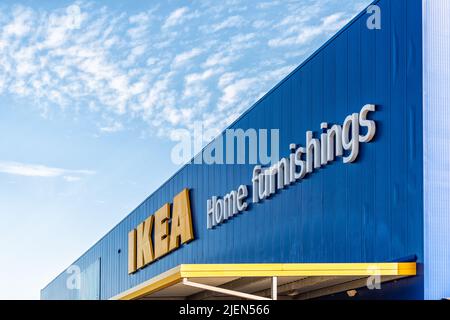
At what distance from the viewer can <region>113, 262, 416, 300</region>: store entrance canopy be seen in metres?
13.2

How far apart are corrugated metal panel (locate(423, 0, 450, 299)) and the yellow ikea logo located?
1339 centimetres

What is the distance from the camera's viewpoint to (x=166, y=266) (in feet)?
96.6

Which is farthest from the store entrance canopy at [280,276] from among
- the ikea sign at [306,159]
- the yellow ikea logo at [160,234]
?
the yellow ikea logo at [160,234]

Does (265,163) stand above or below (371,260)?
above

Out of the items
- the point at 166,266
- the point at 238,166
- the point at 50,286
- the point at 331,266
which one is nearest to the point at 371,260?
the point at 331,266

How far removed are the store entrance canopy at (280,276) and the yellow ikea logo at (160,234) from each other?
10.8 meters

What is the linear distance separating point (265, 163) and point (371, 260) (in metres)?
5.75

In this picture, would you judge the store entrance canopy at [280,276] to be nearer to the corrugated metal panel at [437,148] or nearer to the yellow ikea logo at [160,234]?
the corrugated metal panel at [437,148]

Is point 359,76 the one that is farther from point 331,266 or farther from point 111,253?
point 111,253

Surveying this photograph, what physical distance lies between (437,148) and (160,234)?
17.6 metres

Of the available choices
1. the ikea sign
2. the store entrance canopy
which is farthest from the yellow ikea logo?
the store entrance canopy

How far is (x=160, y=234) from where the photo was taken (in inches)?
1182
